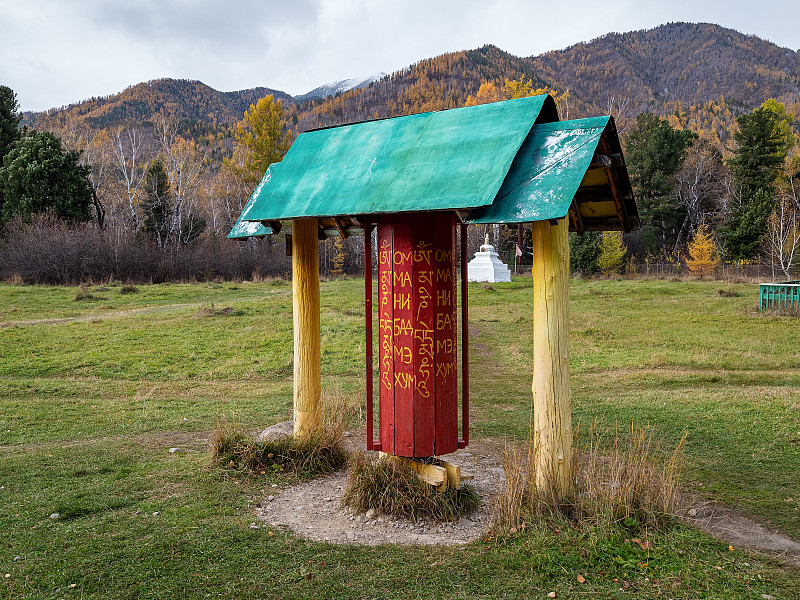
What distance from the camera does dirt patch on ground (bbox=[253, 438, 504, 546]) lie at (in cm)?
509

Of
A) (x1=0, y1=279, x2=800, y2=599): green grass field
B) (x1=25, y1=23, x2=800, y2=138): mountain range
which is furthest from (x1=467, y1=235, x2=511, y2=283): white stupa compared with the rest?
(x1=25, y1=23, x2=800, y2=138): mountain range

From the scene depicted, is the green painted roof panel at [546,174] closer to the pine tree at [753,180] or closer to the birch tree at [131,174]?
the pine tree at [753,180]

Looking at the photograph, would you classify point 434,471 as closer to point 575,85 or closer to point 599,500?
point 599,500

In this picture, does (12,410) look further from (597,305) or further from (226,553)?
(597,305)

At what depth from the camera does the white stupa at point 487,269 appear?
30.4 metres

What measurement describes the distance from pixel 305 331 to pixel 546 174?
11.2ft

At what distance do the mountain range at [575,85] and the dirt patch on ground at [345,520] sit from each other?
55792 millimetres

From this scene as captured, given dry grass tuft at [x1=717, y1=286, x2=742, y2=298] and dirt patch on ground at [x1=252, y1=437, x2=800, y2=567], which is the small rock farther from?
dry grass tuft at [x1=717, y1=286, x2=742, y2=298]

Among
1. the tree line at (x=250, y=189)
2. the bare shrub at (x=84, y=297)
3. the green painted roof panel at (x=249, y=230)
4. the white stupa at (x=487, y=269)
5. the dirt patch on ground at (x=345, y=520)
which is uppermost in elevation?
the tree line at (x=250, y=189)

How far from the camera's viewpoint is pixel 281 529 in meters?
5.25

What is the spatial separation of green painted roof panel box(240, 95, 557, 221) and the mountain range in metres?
54.7

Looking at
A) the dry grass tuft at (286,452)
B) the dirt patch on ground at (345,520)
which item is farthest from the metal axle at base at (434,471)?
the dry grass tuft at (286,452)

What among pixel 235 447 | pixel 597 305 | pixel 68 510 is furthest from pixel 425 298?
pixel 597 305

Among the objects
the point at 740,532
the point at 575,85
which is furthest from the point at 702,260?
the point at 575,85
